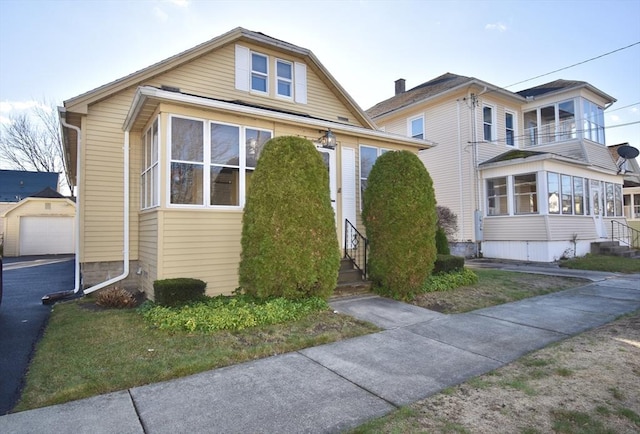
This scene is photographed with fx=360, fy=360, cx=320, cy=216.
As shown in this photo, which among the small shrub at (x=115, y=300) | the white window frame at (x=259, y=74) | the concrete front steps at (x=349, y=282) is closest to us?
the small shrub at (x=115, y=300)

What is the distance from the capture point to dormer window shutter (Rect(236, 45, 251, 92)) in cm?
1014

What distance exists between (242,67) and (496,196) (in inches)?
473

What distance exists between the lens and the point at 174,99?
6.42 m

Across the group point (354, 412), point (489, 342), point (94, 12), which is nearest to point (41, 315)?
point (354, 412)

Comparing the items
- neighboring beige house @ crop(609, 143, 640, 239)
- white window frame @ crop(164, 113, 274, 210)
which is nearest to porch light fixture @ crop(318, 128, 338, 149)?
white window frame @ crop(164, 113, 274, 210)

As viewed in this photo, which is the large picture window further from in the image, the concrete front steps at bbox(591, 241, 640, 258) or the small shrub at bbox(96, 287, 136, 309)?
the concrete front steps at bbox(591, 241, 640, 258)

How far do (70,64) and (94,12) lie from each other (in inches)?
279

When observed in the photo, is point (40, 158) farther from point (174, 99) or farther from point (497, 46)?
point (497, 46)

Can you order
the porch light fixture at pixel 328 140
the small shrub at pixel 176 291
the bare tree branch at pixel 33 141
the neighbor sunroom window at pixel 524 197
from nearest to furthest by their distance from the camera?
1. the small shrub at pixel 176 291
2. the porch light fixture at pixel 328 140
3. the neighbor sunroom window at pixel 524 197
4. the bare tree branch at pixel 33 141

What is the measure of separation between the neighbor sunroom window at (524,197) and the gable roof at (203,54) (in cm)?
760

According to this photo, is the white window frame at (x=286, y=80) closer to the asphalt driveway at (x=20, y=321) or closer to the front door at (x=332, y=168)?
the front door at (x=332, y=168)

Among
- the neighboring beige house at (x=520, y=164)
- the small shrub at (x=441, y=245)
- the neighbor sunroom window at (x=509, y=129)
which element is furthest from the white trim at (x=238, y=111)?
the neighbor sunroom window at (x=509, y=129)

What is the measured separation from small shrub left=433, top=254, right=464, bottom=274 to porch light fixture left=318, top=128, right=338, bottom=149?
3.90m

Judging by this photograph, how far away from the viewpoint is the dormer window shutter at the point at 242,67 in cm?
1014
